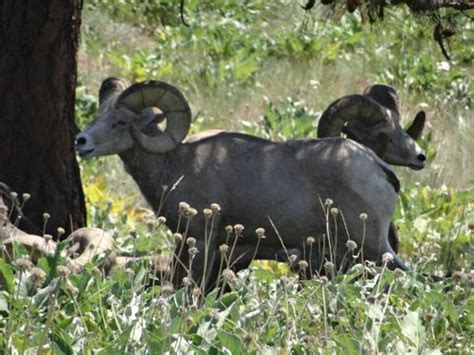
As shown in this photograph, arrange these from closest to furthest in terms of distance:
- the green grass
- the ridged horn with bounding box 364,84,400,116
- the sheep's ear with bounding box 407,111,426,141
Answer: the green grass → the ridged horn with bounding box 364,84,400,116 → the sheep's ear with bounding box 407,111,426,141

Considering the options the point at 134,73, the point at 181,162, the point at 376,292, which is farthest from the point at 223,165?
the point at 134,73

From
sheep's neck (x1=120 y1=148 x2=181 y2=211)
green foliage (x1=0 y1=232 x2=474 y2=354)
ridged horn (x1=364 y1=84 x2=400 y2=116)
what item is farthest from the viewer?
ridged horn (x1=364 y1=84 x2=400 y2=116)

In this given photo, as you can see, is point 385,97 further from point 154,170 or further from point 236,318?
point 236,318

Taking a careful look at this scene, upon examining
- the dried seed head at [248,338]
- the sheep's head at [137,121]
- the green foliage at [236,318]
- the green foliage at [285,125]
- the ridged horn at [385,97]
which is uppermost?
the ridged horn at [385,97]

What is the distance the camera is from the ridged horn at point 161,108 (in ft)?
30.3

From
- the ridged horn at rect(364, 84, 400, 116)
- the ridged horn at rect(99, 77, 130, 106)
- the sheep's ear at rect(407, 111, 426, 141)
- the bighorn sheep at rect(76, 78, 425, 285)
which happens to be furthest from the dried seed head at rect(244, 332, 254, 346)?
the sheep's ear at rect(407, 111, 426, 141)

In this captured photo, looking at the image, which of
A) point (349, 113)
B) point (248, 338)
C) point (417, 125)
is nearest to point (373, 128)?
point (349, 113)

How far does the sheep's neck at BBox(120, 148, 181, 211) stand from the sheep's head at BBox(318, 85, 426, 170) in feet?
3.86

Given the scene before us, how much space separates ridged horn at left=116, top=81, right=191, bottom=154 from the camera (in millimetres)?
9250

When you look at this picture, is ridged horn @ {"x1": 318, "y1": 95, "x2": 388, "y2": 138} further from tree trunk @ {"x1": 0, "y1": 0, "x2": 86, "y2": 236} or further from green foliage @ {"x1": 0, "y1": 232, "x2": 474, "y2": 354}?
green foliage @ {"x1": 0, "y1": 232, "x2": 474, "y2": 354}

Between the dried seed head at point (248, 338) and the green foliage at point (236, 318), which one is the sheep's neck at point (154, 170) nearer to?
the green foliage at point (236, 318)

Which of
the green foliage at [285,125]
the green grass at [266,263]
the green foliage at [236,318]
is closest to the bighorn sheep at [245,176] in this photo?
the green grass at [266,263]

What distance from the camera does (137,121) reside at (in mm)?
9312

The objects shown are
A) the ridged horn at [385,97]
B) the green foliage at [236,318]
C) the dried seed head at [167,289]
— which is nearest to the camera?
the dried seed head at [167,289]
